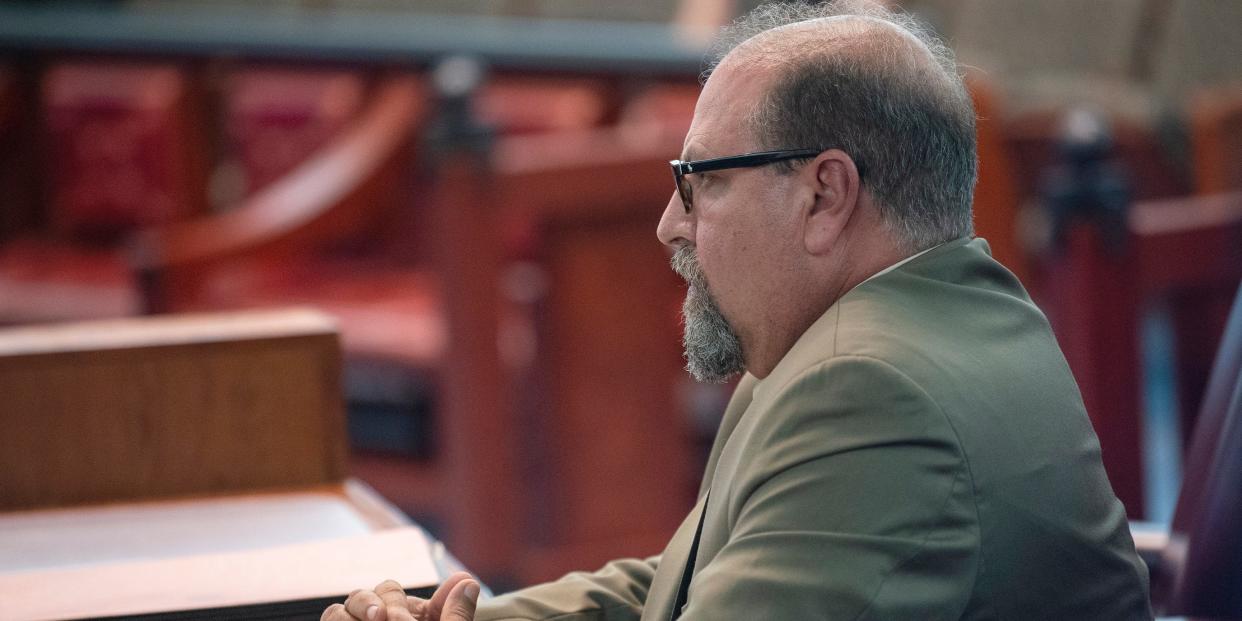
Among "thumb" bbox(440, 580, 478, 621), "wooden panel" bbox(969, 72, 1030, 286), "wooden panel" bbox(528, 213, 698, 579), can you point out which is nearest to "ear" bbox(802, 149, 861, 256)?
"thumb" bbox(440, 580, 478, 621)

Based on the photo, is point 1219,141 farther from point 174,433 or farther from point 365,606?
point 365,606

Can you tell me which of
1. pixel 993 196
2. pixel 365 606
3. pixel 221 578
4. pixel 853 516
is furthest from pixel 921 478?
pixel 993 196

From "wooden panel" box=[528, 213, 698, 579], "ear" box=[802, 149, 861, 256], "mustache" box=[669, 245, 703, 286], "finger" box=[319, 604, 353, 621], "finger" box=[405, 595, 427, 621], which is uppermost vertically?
"ear" box=[802, 149, 861, 256]

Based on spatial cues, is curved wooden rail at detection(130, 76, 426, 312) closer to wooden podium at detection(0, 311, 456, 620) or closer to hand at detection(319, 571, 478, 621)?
wooden podium at detection(0, 311, 456, 620)

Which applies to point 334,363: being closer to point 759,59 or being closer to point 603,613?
point 603,613

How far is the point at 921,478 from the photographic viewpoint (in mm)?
971

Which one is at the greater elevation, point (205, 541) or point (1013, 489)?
point (1013, 489)

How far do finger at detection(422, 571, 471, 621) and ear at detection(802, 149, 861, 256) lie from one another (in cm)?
39

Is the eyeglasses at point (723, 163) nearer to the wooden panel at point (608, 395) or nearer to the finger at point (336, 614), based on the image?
the finger at point (336, 614)

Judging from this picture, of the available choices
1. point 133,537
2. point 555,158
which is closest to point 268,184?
point 555,158

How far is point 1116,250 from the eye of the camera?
9.95 ft

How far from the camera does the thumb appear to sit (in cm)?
121

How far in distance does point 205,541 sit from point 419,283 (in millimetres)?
2272

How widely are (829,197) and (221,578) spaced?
1.96 feet
